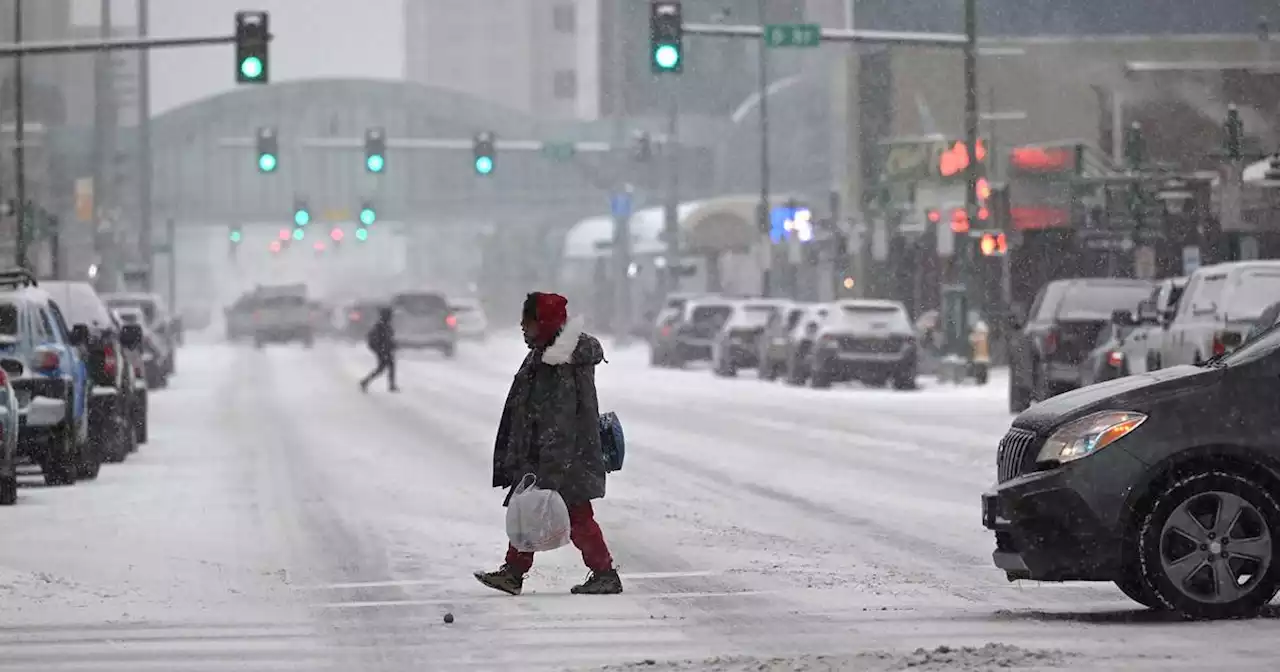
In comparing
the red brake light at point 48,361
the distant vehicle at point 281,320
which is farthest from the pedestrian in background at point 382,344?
the distant vehicle at point 281,320

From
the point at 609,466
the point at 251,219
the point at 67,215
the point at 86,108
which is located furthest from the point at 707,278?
the point at 609,466

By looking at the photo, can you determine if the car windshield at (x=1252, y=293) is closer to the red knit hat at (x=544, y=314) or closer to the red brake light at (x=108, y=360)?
the red brake light at (x=108, y=360)

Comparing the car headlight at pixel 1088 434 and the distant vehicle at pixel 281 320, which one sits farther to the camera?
the distant vehicle at pixel 281 320

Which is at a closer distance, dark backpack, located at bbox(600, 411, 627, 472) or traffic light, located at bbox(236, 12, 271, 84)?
dark backpack, located at bbox(600, 411, 627, 472)

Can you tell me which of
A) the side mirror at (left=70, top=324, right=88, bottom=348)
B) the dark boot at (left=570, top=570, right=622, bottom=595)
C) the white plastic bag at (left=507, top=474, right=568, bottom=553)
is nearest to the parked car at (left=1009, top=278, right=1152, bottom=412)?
the side mirror at (left=70, top=324, right=88, bottom=348)

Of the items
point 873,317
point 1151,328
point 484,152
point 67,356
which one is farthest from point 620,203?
point 67,356

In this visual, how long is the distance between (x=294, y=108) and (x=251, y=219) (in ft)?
30.4

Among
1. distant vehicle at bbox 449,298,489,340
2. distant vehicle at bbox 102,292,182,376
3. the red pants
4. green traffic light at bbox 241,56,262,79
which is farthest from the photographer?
distant vehicle at bbox 449,298,489,340

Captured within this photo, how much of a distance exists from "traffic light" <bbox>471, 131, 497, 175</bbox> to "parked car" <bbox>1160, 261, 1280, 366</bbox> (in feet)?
112

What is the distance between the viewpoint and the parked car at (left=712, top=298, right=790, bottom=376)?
52000 mm

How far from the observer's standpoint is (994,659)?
970 cm

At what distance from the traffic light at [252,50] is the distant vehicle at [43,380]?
1260 centimetres

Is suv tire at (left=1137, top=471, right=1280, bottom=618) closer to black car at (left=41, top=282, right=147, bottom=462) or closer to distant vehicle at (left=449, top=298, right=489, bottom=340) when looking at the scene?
black car at (left=41, top=282, right=147, bottom=462)

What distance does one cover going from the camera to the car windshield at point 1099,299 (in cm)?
3173
